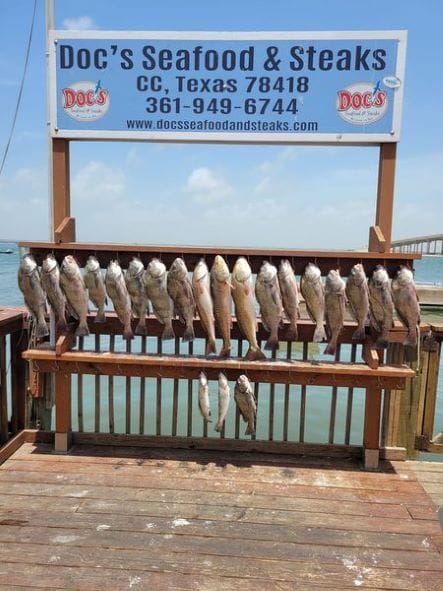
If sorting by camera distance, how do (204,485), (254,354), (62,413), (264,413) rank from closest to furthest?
(204,485) → (254,354) → (62,413) → (264,413)

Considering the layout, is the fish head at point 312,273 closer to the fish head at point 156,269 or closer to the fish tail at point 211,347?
the fish tail at point 211,347

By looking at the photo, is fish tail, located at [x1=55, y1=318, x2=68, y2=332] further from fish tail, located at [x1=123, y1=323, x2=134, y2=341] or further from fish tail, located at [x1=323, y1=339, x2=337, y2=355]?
fish tail, located at [x1=323, y1=339, x2=337, y2=355]

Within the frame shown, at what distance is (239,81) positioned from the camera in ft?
10.9

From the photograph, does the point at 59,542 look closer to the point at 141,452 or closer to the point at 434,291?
the point at 141,452

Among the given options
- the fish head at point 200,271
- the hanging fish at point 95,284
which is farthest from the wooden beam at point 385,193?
the hanging fish at point 95,284

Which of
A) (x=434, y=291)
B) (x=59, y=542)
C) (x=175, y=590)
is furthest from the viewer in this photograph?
(x=434, y=291)

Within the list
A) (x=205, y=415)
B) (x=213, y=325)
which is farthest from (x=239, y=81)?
(x=205, y=415)

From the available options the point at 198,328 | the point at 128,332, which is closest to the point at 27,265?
the point at 128,332

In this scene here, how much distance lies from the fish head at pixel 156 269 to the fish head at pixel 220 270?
36 centimetres

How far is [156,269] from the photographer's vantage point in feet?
10.8

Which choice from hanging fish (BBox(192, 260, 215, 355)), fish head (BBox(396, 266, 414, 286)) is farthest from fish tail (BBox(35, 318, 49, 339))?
fish head (BBox(396, 266, 414, 286))

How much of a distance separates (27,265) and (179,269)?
3.55ft

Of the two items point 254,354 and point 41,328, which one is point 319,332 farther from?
point 41,328

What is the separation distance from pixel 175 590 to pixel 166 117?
9.54 ft
